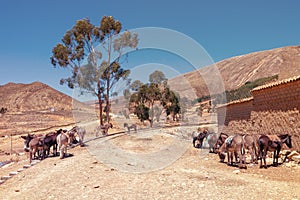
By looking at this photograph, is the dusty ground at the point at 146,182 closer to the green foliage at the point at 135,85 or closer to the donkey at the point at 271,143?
the donkey at the point at 271,143

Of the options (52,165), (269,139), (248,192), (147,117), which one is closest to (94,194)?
(248,192)

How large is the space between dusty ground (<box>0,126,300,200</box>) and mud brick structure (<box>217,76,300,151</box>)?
7.21 feet

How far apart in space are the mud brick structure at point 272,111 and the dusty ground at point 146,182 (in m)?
2.20

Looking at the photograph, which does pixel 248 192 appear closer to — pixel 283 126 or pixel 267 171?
pixel 267 171

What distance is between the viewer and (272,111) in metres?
14.5

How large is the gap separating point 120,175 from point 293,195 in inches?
208

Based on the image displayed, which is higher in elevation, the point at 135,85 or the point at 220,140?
the point at 135,85

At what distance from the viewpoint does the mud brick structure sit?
1264cm

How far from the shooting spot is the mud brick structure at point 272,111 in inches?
498

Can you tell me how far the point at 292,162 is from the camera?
12203 millimetres

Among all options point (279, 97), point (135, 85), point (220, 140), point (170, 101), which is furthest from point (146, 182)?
point (170, 101)

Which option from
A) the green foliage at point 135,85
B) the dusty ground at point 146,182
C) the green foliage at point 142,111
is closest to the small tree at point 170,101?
the green foliage at point 142,111

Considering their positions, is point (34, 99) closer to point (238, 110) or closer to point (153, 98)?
point (153, 98)

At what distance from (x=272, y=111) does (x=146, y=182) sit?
828 centimetres
